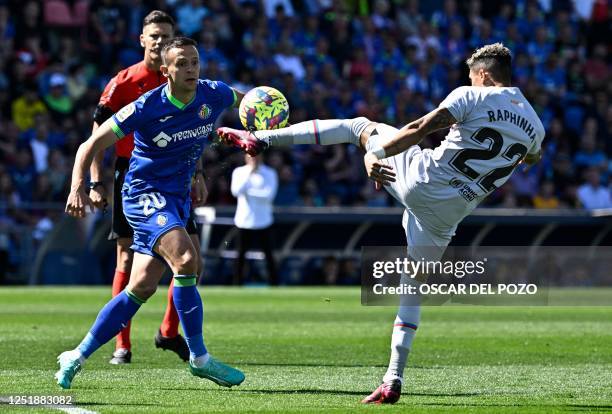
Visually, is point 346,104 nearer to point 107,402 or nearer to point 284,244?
point 284,244

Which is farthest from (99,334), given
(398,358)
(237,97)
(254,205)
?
(254,205)

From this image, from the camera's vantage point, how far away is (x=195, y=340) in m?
8.41

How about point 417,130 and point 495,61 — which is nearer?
point 417,130

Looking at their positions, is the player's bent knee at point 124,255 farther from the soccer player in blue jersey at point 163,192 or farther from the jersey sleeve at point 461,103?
the jersey sleeve at point 461,103

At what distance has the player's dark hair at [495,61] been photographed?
27.0 ft

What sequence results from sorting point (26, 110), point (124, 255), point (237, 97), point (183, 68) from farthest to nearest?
point (26, 110) < point (124, 255) < point (237, 97) < point (183, 68)

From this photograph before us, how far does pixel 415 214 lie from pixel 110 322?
6.99 ft

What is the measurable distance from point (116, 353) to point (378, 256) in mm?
12988

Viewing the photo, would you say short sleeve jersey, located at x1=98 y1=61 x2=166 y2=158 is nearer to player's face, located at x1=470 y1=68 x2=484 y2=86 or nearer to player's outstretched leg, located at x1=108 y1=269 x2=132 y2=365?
player's outstretched leg, located at x1=108 y1=269 x2=132 y2=365

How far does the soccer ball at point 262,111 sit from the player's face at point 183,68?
643mm

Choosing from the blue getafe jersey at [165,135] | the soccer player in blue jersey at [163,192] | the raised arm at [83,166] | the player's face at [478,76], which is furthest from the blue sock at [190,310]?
the player's face at [478,76]

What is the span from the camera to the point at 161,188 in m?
8.61

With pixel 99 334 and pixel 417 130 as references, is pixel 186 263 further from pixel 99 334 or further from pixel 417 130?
pixel 417 130

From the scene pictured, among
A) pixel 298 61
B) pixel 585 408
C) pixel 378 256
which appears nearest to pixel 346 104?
pixel 298 61
